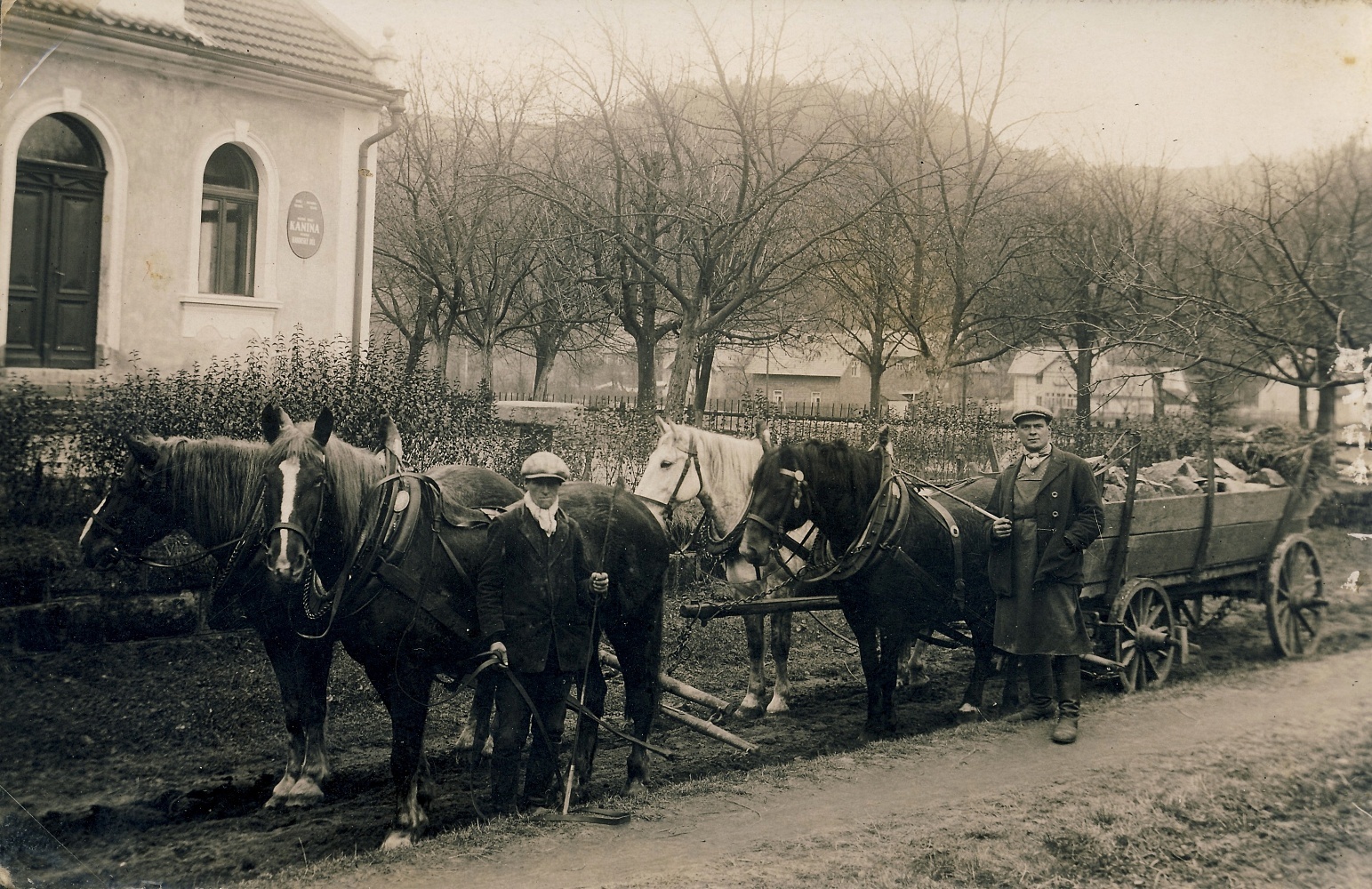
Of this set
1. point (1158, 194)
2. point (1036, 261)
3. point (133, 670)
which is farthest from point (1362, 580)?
point (133, 670)

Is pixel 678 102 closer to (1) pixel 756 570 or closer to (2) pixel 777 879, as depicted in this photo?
(1) pixel 756 570

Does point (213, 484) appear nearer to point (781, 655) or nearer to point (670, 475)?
point (670, 475)

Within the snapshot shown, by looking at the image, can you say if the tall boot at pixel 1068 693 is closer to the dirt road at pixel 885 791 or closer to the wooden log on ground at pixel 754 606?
the dirt road at pixel 885 791

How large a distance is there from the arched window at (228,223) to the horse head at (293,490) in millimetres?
1216

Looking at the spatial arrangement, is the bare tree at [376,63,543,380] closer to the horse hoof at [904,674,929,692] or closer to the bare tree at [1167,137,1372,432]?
the horse hoof at [904,674,929,692]

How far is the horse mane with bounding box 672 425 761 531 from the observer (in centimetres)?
625

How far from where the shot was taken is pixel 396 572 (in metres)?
4.47

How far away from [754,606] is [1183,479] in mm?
4129

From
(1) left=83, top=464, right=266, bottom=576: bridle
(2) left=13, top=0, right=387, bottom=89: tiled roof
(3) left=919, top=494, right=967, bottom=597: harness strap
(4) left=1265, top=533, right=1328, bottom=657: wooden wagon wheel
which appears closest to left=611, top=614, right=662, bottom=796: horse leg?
(1) left=83, top=464, right=266, bottom=576: bridle

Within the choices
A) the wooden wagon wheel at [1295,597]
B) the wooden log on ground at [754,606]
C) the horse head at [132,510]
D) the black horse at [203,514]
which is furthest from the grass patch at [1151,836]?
the horse head at [132,510]

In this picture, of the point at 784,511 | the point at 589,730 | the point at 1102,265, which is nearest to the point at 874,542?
the point at 784,511

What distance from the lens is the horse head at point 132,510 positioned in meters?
4.39

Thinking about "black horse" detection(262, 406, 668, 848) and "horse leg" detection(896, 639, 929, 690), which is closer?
"black horse" detection(262, 406, 668, 848)

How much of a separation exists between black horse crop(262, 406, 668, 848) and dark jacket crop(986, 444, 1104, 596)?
2560mm
